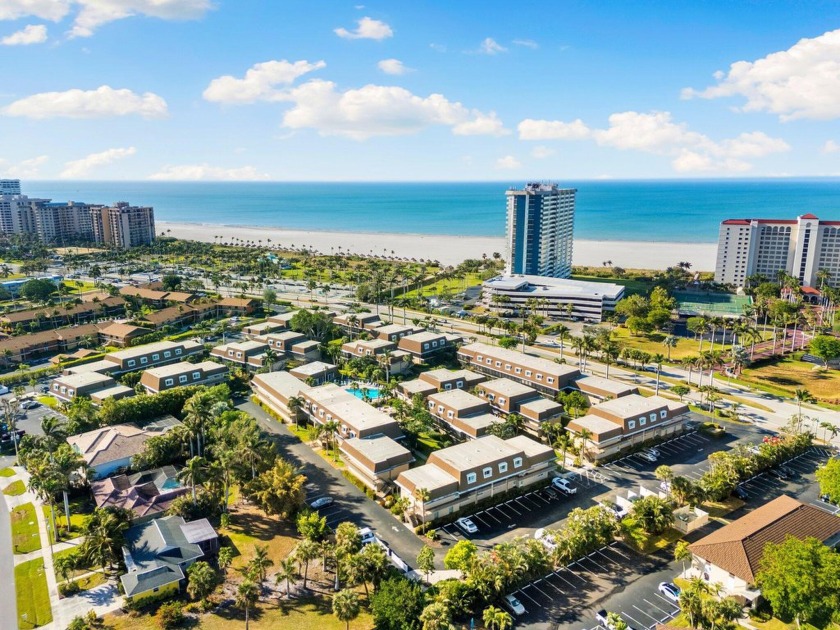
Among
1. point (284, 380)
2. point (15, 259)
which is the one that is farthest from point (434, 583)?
point (15, 259)

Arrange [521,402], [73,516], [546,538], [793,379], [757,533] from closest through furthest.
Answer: [757,533], [546,538], [73,516], [521,402], [793,379]

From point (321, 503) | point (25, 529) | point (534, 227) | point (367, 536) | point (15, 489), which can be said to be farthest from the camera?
point (534, 227)

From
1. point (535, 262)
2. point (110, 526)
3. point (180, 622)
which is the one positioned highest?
point (535, 262)

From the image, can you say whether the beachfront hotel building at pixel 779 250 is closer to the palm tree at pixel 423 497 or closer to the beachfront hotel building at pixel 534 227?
the beachfront hotel building at pixel 534 227

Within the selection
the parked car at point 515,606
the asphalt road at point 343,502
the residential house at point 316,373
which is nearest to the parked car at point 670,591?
the parked car at point 515,606

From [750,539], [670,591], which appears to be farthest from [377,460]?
[750,539]

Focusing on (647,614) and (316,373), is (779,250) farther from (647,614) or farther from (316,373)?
(647,614)

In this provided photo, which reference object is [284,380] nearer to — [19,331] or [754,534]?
[754,534]

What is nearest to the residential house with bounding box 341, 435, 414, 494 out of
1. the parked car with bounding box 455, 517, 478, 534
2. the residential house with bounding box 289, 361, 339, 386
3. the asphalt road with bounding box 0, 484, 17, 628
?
the parked car with bounding box 455, 517, 478, 534
